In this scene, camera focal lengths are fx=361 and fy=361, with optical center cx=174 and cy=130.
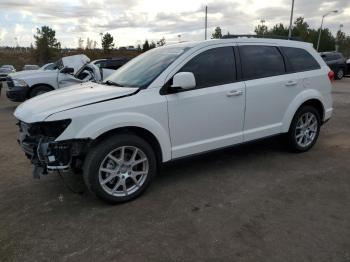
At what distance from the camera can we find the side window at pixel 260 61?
4.91 meters

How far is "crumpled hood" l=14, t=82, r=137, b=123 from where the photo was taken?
3.76 metres

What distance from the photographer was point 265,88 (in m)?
5.00

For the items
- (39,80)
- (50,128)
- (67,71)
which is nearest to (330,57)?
(67,71)

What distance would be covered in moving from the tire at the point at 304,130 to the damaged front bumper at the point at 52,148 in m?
3.26

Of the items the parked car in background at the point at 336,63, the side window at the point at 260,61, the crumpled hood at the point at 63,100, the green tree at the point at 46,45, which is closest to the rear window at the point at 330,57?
the parked car in background at the point at 336,63

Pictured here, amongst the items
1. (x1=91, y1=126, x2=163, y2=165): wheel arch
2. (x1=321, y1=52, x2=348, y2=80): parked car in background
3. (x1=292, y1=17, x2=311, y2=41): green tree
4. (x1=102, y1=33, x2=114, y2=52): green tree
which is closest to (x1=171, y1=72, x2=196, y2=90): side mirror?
(x1=91, y1=126, x2=163, y2=165): wheel arch

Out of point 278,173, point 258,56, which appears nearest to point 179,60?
point 258,56

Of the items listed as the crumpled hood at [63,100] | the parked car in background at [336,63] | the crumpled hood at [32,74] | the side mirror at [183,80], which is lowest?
the parked car in background at [336,63]

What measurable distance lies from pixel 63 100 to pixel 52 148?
599 mm

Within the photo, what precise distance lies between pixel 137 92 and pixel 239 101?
1.44 metres

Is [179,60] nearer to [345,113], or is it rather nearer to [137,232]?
[137,232]

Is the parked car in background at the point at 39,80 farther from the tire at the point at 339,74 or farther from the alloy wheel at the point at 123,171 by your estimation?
the tire at the point at 339,74

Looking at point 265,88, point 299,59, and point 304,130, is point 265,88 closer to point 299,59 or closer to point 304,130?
point 299,59

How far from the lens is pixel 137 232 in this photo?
11.3ft
